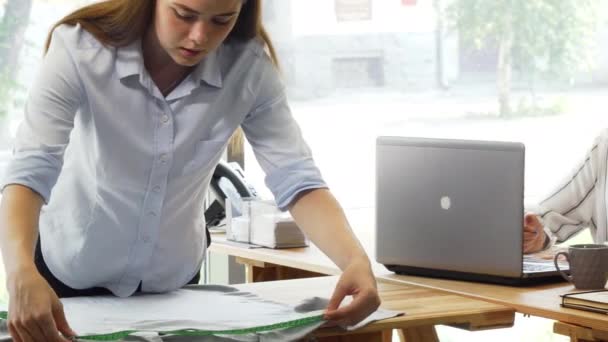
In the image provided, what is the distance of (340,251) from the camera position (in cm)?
196

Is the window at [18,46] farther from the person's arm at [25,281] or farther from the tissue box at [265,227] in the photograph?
the person's arm at [25,281]

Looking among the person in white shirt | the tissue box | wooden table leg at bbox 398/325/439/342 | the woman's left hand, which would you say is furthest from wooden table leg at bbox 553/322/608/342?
the tissue box

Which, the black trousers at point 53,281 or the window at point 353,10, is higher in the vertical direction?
the window at point 353,10

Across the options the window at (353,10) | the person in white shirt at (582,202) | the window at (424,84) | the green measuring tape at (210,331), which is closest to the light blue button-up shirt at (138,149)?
the green measuring tape at (210,331)

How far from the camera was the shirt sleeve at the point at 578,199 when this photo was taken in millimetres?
2992

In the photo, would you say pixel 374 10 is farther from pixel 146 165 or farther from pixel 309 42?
pixel 146 165

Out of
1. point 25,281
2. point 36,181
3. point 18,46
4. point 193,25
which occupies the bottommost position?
point 25,281

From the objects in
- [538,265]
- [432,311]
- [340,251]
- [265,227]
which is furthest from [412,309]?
[265,227]

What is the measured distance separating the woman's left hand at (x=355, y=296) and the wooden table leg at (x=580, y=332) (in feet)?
1.29

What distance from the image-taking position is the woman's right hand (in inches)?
62.2

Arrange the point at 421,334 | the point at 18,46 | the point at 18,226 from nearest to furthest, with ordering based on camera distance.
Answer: the point at 18,226, the point at 421,334, the point at 18,46

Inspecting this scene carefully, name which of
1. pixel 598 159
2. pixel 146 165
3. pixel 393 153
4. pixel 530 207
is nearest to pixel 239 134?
pixel 393 153

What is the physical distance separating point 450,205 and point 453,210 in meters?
0.01

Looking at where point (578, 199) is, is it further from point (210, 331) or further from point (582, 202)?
point (210, 331)
